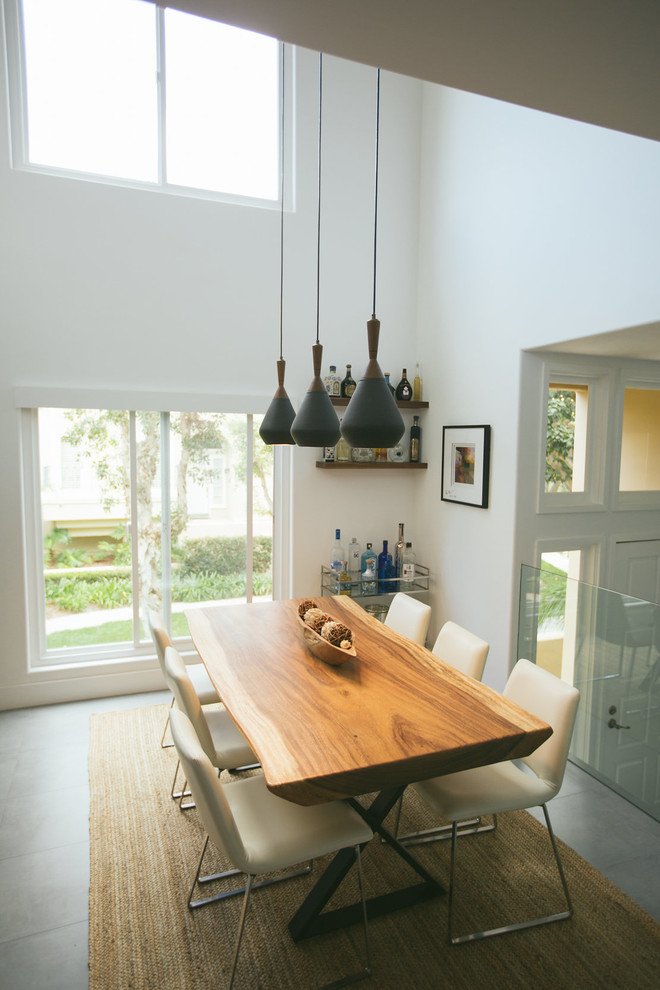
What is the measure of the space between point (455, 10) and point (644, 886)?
2.82m

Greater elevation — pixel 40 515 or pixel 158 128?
pixel 158 128

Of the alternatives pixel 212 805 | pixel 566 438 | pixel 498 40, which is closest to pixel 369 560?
pixel 566 438

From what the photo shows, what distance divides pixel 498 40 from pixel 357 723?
179cm

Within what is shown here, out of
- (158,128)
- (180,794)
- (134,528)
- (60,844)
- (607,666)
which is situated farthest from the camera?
(134,528)

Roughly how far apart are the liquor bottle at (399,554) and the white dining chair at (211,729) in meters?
2.06

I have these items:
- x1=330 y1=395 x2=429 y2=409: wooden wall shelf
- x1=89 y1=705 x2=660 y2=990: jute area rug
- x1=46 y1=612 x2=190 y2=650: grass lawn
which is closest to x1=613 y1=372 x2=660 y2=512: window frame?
x1=330 y1=395 x2=429 y2=409: wooden wall shelf

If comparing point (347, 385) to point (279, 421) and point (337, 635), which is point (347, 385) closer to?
point (279, 421)

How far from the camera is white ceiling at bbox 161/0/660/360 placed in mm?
1120

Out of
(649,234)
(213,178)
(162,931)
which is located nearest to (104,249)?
(213,178)

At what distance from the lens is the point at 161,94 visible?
380cm

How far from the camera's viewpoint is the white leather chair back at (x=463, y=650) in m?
2.57

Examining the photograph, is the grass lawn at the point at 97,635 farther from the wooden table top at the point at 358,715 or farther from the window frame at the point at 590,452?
the window frame at the point at 590,452

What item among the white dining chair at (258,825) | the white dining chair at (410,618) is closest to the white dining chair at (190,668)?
the white dining chair at (258,825)

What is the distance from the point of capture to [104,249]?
3676mm
